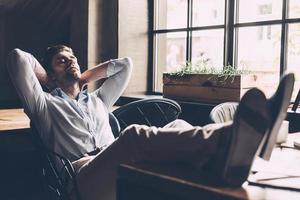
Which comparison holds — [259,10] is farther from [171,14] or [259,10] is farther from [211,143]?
[211,143]

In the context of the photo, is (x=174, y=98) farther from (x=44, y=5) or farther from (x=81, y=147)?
(x=44, y=5)

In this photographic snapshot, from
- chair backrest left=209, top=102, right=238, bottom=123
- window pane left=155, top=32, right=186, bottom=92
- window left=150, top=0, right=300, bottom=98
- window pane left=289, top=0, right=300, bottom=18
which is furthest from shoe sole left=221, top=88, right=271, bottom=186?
window pane left=155, top=32, right=186, bottom=92

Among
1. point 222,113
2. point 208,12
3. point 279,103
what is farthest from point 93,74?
point 279,103

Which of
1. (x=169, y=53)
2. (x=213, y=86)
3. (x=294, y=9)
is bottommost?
(x=213, y=86)

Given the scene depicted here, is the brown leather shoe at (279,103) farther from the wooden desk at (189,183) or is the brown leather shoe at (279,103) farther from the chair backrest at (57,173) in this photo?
the chair backrest at (57,173)

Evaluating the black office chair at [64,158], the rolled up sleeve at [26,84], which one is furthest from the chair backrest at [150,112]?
the rolled up sleeve at [26,84]

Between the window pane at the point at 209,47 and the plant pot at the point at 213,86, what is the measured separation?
1.27 ft

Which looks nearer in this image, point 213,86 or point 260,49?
point 213,86

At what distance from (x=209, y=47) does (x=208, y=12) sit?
0.30m

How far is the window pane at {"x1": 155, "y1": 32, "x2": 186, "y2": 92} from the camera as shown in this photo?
3.80 m

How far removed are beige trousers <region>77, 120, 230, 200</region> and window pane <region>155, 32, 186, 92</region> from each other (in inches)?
84.3

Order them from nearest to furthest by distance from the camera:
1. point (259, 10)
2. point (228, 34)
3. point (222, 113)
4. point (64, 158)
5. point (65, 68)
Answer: point (64, 158)
point (222, 113)
point (65, 68)
point (259, 10)
point (228, 34)

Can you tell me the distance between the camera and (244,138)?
1.06 m

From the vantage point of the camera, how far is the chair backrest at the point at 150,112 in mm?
2676
